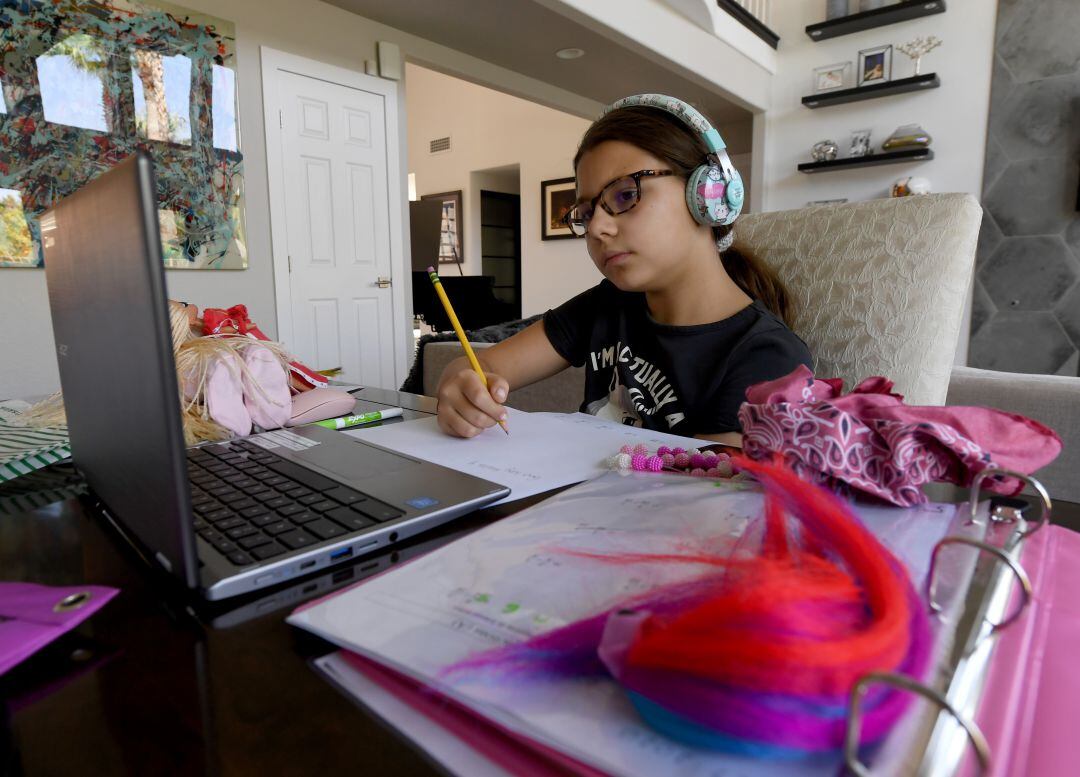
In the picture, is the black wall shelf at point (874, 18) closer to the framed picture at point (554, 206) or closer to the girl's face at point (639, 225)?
the framed picture at point (554, 206)

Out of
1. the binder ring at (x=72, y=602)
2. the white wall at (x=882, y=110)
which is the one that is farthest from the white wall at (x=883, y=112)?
the binder ring at (x=72, y=602)

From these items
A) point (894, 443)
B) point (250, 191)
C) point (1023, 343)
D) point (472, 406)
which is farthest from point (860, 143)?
point (894, 443)

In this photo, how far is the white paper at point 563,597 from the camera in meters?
0.18

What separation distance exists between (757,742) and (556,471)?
0.37 m

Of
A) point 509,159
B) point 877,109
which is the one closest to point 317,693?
point 877,109

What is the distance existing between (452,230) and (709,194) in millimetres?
6529

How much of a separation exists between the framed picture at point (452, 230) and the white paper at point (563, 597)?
6870 millimetres

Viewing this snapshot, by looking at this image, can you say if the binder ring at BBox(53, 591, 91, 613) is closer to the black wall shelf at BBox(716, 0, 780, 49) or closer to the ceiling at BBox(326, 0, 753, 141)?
the ceiling at BBox(326, 0, 753, 141)

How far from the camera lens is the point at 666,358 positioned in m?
0.94

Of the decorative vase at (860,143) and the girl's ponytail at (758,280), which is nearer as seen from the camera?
the girl's ponytail at (758,280)

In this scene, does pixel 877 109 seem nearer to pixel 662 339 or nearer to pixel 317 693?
pixel 662 339

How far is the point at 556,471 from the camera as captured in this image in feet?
1.76

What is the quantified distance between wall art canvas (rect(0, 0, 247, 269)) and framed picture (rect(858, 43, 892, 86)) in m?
3.65

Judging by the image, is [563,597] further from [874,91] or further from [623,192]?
[874,91]
